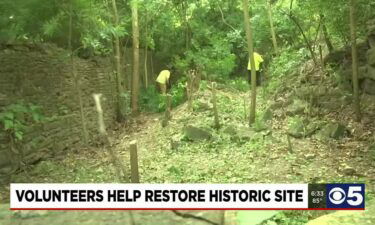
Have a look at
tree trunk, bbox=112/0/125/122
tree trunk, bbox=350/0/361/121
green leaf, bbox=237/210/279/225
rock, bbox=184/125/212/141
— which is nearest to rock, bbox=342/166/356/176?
tree trunk, bbox=350/0/361/121

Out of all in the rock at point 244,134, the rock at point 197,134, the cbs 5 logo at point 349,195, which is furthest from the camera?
the rock at point 197,134

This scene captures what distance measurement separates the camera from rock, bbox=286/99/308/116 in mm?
9891

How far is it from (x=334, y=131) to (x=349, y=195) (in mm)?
4775

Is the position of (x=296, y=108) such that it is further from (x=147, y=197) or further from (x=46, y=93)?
(x=147, y=197)

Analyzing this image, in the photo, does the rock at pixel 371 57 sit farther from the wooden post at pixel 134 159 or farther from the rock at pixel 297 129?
the wooden post at pixel 134 159

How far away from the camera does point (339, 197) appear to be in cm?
366

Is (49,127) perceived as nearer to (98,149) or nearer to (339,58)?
(98,149)

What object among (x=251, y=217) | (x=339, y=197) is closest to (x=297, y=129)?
(x=339, y=197)

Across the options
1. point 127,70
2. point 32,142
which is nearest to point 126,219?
point 32,142

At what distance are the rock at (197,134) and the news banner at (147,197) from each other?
562 centimetres

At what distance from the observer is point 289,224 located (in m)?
4.51

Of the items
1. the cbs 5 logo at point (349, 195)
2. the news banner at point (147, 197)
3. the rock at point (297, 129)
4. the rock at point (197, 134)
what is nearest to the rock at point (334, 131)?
the rock at point (297, 129)

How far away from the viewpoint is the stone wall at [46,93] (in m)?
7.27

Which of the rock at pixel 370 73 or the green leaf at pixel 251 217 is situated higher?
the rock at pixel 370 73
